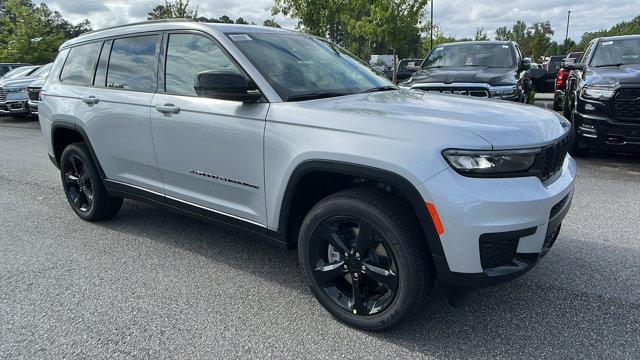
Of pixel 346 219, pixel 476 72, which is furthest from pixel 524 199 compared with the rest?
pixel 476 72

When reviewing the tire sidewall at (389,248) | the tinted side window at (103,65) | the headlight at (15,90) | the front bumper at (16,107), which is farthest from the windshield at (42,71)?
the tire sidewall at (389,248)

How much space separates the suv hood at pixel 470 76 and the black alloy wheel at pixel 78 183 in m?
5.19

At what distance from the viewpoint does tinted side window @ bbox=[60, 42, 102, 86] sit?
445 cm

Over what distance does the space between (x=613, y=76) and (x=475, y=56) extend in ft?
8.11

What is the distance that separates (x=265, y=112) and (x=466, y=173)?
4.20 ft

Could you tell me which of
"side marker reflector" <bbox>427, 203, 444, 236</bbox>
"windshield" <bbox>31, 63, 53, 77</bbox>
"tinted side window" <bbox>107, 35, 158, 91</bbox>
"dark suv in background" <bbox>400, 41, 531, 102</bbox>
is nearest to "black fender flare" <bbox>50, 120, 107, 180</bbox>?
"tinted side window" <bbox>107, 35, 158, 91</bbox>

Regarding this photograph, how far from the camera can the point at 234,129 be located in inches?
123

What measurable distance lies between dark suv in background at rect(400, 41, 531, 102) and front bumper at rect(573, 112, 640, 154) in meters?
1.21

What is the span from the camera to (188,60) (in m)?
3.58

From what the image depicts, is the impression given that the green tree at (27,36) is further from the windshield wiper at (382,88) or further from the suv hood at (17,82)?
the windshield wiper at (382,88)

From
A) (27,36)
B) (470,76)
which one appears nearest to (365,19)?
(470,76)

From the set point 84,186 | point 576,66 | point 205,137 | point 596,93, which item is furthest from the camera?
point 576,66

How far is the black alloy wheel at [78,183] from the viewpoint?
4.71 meters

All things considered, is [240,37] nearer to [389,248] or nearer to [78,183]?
[389,248]
